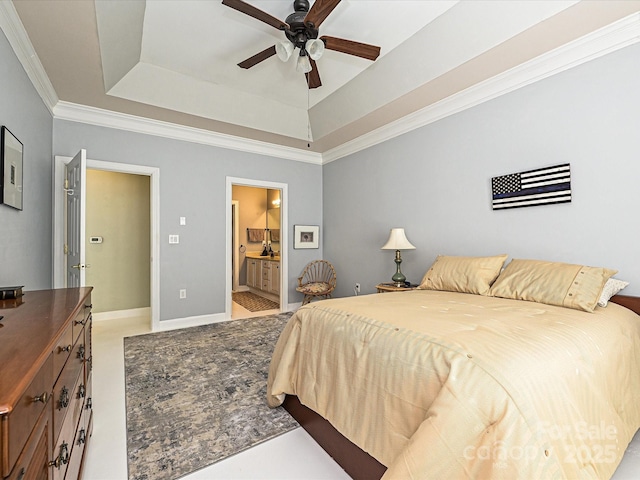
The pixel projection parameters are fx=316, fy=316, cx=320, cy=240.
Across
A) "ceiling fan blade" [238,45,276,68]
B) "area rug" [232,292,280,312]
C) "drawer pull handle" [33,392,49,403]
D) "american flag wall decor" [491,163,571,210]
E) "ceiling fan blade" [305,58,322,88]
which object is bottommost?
"area rug" [232,292,280,312]

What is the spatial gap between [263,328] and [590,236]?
3541 millimetres

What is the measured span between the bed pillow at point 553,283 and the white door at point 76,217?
357 cm

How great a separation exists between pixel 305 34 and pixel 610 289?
2.87 metres

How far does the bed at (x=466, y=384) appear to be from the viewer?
1.04m

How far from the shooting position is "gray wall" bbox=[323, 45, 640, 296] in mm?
2344

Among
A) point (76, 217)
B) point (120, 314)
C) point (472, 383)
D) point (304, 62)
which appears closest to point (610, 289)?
point (472, 383)

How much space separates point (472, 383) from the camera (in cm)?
110

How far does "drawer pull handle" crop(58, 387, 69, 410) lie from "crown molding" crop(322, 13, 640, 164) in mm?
3789

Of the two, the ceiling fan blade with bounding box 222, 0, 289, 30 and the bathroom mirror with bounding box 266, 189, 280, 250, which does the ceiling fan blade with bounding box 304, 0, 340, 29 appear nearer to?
the ceiling fan blade with bounding box 222, 0, 289, 30

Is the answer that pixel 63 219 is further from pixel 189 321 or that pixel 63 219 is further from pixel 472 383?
pixel 472 383

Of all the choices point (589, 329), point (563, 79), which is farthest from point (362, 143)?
point (589, 329)

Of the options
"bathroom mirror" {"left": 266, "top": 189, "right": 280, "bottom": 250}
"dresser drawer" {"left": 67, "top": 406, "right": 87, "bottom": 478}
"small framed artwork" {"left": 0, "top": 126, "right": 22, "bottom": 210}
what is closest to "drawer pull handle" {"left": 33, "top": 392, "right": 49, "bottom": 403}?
"dresser drawer" {"left": 67, "top": 406, "right": 87, "bottom": 478}

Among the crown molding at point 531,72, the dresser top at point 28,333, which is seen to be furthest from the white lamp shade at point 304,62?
the dresser top at point 28,333

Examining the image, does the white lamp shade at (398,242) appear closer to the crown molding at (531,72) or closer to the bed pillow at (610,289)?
the crown molding at (531,72)
